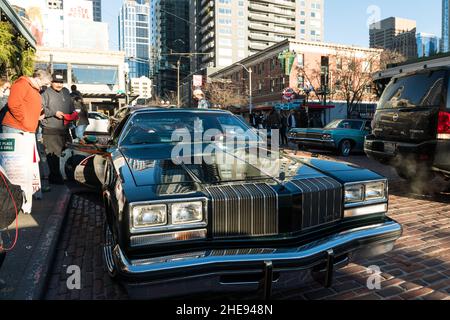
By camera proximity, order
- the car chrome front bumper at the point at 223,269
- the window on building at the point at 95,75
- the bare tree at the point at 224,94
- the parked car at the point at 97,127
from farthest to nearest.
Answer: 1. the bare tree at the point at 224,94
2. the window on building at the point at 95,75
3. the parked car at the point at 97,127
4. the car chrome front bumper at the point at 223,269

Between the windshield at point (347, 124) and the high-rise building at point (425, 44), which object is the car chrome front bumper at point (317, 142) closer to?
the windshield at point (347, 124)

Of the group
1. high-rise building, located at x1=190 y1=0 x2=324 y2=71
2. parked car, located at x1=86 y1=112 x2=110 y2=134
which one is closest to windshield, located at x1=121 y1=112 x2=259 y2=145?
parked car, located at x1=86 y1=112 x2=110 y2=134

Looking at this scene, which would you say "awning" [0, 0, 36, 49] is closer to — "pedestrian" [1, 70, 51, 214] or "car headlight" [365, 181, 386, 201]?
"pedestrian" [1, 70, 51, 214]

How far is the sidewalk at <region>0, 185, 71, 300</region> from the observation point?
2664 millimetres

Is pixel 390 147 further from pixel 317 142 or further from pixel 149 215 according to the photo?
pixel 317 142

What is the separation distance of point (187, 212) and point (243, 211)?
1.15ft

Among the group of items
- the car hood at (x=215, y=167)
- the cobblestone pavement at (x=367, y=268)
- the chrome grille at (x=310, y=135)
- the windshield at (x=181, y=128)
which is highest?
the windshield at (x=181, y=128)

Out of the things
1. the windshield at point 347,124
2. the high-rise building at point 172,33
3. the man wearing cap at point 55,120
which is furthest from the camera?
Result: the high-rise building at point 172,33

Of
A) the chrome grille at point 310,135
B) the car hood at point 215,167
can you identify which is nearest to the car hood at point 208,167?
the car hood at point 215,167

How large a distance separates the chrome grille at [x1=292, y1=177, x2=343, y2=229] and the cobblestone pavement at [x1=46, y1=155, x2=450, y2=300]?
2.11 feet

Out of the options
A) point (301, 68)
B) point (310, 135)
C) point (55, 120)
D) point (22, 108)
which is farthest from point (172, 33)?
point (22, 108)

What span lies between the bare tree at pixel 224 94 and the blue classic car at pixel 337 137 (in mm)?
40979

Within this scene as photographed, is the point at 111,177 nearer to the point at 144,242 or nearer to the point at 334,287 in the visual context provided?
the point at 144,242

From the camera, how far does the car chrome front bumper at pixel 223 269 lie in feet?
6.54
